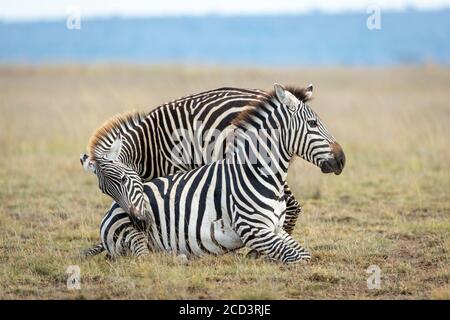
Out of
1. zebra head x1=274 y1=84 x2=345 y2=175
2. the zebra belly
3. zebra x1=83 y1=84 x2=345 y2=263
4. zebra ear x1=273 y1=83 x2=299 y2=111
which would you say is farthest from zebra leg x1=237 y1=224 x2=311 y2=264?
zebra ear x1=273 y1=83 x2=299 y2=111

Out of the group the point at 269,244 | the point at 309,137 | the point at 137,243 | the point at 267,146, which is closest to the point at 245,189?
the point at 267,146

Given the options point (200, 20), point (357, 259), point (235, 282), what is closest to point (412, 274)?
point (357, 259)

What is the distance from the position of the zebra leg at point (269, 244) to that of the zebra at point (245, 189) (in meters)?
0.02

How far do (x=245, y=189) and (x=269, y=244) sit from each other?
607 millimetres

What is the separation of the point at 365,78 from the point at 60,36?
8947cm

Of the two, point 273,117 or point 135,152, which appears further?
point 135,152

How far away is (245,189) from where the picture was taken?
24.9 feet

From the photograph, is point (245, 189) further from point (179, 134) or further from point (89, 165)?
point (89, 165)

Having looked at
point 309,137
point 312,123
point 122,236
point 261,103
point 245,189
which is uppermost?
point 261,103

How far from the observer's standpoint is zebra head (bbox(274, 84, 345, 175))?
25.0 feet

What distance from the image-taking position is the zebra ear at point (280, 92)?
7.51 m

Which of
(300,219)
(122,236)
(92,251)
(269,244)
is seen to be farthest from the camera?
(300,219)
